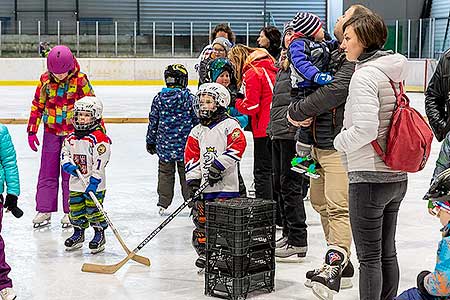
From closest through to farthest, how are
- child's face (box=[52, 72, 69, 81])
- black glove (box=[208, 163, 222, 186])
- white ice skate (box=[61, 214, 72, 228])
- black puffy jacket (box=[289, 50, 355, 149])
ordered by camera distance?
black puffy jacket (box=[289, 50, 355, 149]), black glove (box=[208, 163, 222, 186]), child's face (box=[52, 72, 69, 81]), white ice skate (box=[61, 214, 72, 228])

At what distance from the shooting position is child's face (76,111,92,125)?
4.82 metres

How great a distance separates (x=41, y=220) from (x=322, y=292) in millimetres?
2630

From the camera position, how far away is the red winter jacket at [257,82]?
527 cm

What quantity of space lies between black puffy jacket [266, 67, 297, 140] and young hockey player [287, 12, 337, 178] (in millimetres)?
642

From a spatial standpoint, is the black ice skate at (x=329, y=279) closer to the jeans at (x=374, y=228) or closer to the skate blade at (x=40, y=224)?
the jeans at (x=374, y=228)

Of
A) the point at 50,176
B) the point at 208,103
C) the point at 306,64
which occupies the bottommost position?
the point at 50,176

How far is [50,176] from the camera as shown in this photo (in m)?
5.61

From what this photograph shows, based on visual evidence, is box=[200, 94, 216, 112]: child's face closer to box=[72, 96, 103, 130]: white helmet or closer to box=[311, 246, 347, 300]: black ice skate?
box=[72, 96, 103, 130]: white helmet

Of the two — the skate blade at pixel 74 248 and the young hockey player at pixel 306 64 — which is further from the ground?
the young hockey player at pixel 306 64

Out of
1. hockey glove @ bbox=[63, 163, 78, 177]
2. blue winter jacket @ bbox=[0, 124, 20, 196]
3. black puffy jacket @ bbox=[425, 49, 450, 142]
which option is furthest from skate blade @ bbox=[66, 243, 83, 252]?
black puffy jacket @ bbox=[425, 49, 450, 142]

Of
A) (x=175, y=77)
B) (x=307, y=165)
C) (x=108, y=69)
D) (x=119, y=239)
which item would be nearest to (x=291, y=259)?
(x=307, y=165)

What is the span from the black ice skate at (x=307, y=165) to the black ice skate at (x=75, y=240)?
1.69 m

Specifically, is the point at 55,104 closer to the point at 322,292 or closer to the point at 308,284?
the point at 308,284

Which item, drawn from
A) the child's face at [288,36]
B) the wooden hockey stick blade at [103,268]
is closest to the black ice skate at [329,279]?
the wooden hockey stick blade at [103,268]
